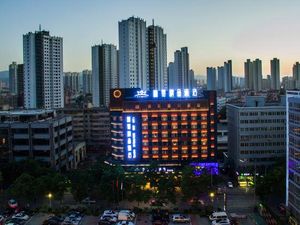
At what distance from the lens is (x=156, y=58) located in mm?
81688

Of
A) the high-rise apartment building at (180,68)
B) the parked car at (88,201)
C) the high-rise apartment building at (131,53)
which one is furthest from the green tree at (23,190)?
the high-rise apartment building at (180,68)

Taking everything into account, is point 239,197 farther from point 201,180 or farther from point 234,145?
point 234,145

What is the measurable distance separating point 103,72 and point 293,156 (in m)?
75.3

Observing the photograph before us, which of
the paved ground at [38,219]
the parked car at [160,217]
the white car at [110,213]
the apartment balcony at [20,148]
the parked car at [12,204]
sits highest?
the apartment balcony at [20,148]

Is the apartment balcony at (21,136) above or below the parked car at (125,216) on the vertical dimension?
above

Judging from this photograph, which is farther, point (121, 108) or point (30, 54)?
point (30, 54)

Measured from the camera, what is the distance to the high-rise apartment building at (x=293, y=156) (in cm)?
2802

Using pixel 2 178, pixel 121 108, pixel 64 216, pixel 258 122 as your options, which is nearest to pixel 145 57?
pixel 121 108

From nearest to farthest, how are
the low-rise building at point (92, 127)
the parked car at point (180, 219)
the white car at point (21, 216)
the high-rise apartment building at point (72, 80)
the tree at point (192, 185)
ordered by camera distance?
the parked car at point (180, 219) < the white car at point (21, 216) < the tree at point (192, 185) < the low-rise building at point (92, 127) < the high-rise apartment building at point (72, 80)

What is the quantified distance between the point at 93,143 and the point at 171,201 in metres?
36.7

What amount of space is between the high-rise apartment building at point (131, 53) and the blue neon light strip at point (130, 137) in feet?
87.1

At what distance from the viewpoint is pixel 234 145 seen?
48.1 metres

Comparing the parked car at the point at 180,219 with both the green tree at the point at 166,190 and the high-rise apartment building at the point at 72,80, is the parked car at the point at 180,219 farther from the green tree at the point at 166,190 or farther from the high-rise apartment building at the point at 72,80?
the high-rise apartment building at the point at 72,80

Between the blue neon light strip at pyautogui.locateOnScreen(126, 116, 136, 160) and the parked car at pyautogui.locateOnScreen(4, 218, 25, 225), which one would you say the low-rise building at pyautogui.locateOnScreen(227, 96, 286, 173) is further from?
the parked car at pyautogui.locateOnScreen(4, 218, 25, 225)
